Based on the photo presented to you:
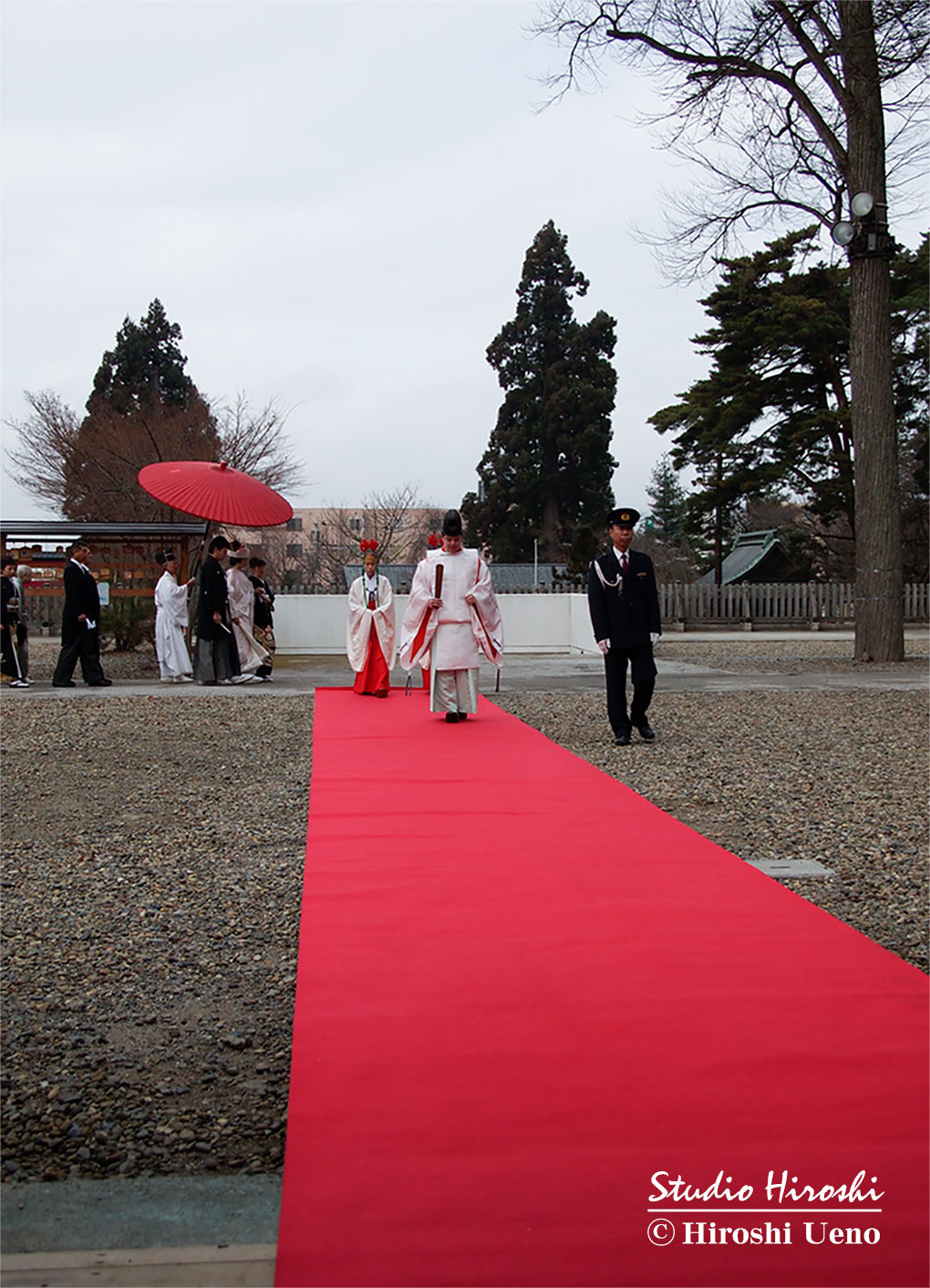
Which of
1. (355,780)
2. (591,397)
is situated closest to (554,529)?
(591,397)

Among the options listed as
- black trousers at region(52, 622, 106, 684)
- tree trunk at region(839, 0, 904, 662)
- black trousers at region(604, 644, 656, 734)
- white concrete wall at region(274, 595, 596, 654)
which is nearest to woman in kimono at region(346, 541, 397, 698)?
black trousers at region(52, 622, 106, 684)

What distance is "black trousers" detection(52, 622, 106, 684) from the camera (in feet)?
47.0

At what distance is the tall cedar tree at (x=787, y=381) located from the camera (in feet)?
101

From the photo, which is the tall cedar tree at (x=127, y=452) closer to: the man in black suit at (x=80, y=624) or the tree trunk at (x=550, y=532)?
the man in black suit at (x=80, y=624)

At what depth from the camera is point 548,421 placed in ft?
151

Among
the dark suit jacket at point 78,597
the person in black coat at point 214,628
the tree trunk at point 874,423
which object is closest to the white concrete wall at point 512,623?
the tree trunk at point 874,423

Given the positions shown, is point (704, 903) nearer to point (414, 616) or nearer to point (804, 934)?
point (804, 934)

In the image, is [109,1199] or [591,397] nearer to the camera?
[109,1199]

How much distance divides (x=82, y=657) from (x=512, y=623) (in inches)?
381

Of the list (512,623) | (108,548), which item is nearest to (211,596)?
(108,548)

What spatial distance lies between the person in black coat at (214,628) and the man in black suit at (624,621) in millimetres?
6493

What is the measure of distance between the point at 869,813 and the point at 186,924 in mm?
3821

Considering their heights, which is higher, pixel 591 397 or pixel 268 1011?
pixel 591 397

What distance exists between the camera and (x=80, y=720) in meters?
11.0
